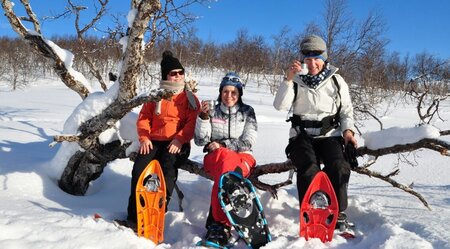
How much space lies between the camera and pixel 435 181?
4.78m

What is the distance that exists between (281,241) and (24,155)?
330cm

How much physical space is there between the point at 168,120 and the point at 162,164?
0.45m

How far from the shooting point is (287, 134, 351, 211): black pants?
108 inches

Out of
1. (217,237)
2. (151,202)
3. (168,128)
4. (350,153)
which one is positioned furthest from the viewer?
(168,128)

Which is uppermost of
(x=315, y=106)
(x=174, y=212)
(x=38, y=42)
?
(x=38, y=42)

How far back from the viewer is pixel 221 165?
286 cm

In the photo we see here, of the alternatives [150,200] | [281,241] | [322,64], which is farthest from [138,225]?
[322,64]

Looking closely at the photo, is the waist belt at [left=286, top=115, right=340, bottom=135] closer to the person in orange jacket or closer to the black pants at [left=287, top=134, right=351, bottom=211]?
the black pants at [left=287, top=134, right=351, bottom=211]

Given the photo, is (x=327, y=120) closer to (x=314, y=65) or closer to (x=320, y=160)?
(x=320, y=160)

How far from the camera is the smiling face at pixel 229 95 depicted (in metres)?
3.19

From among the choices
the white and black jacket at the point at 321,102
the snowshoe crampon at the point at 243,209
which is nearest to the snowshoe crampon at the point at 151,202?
the snowshoe crampon at the point at 243,209

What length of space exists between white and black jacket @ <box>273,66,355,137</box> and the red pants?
543 mm

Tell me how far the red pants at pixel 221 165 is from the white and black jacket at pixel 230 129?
13 cm

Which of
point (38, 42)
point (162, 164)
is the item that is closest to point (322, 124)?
point (162, 164)
